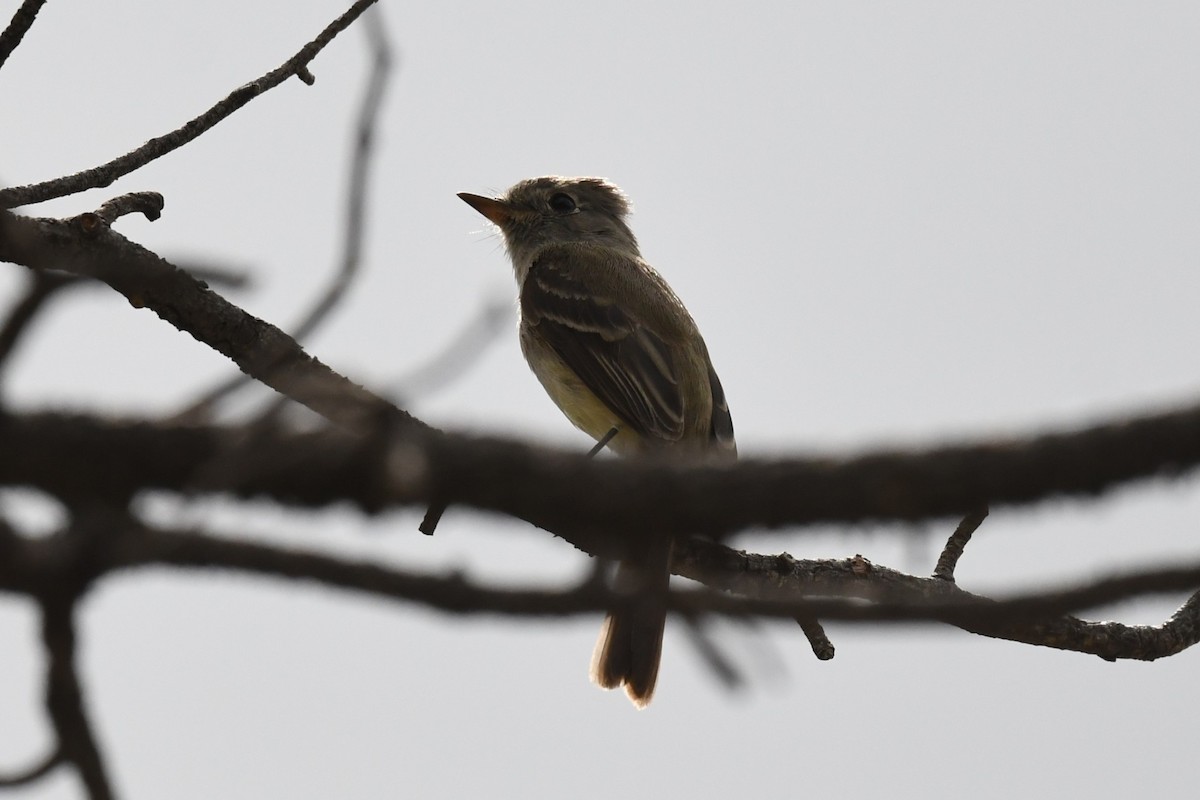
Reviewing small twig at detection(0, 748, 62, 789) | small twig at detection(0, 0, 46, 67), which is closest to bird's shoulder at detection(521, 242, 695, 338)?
small twig at detection(0, 0, 46, 67)

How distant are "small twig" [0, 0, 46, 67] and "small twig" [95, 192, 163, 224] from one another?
3.32 ft

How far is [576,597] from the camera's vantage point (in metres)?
1.99

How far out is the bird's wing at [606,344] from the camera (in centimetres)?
820

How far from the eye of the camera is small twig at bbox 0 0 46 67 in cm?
422

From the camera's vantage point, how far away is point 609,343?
351 inches

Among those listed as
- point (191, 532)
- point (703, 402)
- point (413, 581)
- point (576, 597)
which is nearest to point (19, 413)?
point (191, 532)

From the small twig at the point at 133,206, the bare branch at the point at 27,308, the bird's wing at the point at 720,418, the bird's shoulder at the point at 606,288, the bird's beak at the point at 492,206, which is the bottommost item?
the bare branch at the point at 27,308

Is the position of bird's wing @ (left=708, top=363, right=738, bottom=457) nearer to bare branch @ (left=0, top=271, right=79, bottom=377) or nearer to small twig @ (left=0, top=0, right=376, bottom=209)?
small twig @ (left=0, top=0, right=376, bottom=209)

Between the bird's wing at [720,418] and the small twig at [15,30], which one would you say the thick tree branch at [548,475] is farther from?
the bird's wing at [720,418]

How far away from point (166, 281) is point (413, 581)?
1.95 m

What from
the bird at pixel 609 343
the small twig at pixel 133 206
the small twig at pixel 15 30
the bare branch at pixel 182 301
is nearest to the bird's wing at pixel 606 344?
the bird at pixel 609 343

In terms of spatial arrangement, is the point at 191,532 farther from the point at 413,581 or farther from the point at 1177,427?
the point at 1177,427

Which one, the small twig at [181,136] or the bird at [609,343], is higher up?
the bird at [609,343]

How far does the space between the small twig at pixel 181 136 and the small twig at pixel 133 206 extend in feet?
1.53
